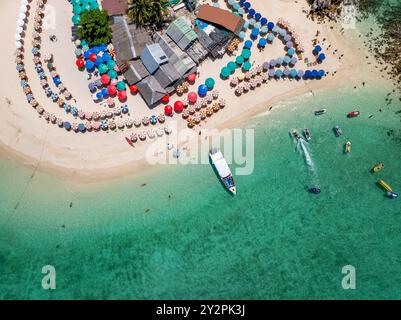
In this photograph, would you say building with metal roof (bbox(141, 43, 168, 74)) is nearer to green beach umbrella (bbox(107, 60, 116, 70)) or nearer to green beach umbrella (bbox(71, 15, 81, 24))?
green beach umbrella (bbox(107, 60, 116, 70))

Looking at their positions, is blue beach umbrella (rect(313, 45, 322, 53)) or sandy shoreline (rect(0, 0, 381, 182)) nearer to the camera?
blue beach umbrella (rect(313, 45, 322, 53))

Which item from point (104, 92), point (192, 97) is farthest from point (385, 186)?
point (104, 92)

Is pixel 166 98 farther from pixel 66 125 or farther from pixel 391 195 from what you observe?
pixel 391 195

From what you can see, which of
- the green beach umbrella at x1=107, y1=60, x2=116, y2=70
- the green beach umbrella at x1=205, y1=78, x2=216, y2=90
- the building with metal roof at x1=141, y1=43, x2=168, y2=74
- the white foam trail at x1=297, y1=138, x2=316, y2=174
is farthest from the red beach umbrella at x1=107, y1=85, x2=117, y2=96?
the white foam trail at x1=297, y1=138, x2=316, y2=174

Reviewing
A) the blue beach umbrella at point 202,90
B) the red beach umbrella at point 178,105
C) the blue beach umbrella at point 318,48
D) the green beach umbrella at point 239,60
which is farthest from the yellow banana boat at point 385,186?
the red beach umbrella at point 178,105

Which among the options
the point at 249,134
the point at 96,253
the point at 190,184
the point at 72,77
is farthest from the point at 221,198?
the point at 72,77

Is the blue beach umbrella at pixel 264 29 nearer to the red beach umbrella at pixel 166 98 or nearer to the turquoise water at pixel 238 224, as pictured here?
the turquoise water at pixel 238 224

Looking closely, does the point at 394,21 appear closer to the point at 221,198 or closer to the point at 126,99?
the point at 221,198
